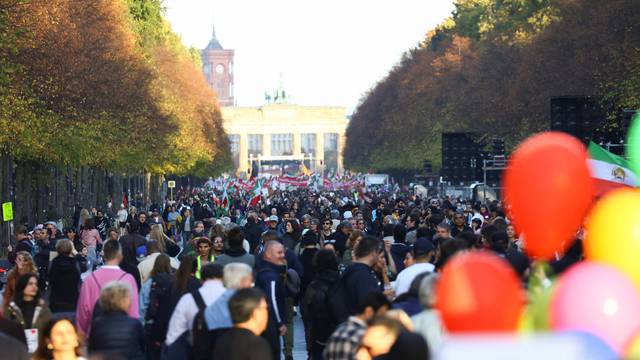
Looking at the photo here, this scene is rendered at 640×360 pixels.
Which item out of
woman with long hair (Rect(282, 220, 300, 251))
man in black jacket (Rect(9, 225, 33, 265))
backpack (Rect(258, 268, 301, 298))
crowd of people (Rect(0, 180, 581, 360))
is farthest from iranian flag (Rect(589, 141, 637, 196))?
man in black jacket (Rect(9, 225, 33, 265))

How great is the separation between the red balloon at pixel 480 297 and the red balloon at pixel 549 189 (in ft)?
0.61

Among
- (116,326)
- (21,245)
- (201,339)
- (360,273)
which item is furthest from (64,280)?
(21,245)

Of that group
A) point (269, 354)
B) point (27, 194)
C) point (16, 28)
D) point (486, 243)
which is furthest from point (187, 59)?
point (269, 354)

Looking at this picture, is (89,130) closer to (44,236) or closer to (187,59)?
(44,236)

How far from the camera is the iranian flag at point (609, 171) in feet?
36.6

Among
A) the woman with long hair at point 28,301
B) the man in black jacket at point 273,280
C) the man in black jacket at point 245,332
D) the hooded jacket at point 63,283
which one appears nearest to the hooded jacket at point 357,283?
the man in black jacket at point 273,280

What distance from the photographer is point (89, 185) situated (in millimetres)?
61906

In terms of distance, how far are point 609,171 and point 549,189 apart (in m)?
7.60

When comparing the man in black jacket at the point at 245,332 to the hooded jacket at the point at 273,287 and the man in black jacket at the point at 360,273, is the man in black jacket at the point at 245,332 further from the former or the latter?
the hooded jacket at the point at 273,287

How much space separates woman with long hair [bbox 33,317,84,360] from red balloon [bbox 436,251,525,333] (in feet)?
15.8

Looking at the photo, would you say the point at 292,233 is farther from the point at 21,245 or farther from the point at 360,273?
the point at 360,273

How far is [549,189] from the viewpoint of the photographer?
400 centimetres

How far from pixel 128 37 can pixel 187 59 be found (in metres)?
41.0

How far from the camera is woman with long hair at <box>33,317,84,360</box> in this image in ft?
27.7
